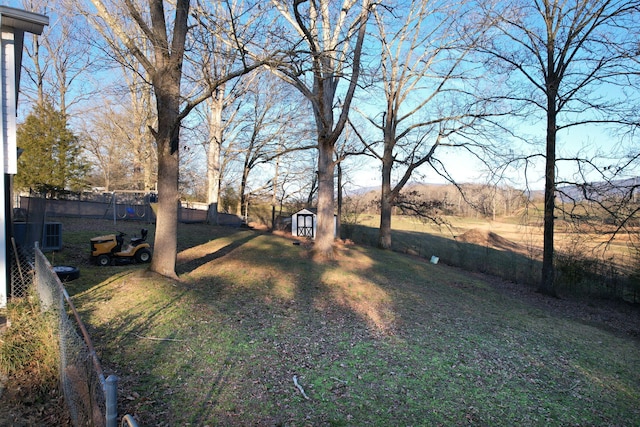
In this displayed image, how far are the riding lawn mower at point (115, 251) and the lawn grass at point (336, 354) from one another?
60 cm

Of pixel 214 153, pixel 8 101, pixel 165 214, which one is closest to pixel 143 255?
pixel 165 214

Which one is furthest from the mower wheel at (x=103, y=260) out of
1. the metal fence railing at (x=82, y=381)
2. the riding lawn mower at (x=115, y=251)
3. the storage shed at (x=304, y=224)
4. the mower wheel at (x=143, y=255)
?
the storage shed at (x=304, y=224)

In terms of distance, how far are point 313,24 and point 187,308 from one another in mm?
10072

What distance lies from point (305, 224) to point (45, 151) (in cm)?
1505

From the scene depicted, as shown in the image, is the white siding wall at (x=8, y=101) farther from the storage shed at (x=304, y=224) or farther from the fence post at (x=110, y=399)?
the storage shed at (x=304, y=224)

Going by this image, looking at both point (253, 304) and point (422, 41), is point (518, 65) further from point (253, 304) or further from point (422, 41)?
point (253, 304)

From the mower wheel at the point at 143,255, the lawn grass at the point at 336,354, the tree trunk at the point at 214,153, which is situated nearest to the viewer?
the lawn grass at the point at 336,354

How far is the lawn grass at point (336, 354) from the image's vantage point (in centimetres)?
430

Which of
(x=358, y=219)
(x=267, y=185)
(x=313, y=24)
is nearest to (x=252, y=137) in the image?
(x=267, y=185)

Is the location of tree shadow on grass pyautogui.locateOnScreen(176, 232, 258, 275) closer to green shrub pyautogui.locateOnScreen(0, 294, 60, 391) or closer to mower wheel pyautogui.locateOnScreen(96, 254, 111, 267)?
mower wheel pyautogui.locateOnScreen(96, 254, 111, 267)

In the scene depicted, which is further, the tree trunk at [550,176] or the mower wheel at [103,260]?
the tree trunk at [550,176]

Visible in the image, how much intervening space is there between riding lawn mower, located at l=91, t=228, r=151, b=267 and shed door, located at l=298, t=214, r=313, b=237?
1327 centimetres

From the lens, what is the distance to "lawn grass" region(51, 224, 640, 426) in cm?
430

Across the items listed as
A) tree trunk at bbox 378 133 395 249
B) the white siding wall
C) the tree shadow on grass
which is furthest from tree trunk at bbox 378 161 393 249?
the white siding wall
